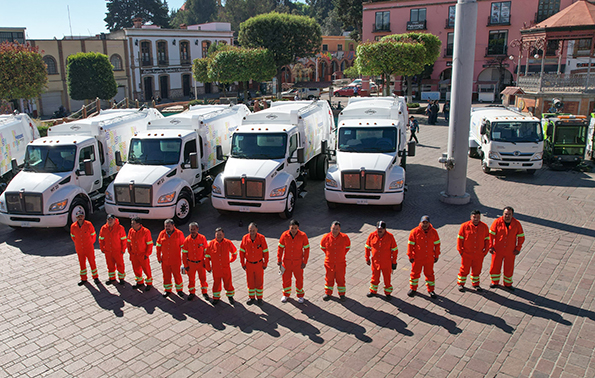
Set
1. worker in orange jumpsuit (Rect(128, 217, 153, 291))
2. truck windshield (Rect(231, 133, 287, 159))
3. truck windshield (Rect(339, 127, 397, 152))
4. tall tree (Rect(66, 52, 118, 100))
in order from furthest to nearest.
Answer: tall tree (Rect(66, 52, 118, 100))
truck windshield (Rect(339, 127, 397, 152))
truck windshield (Rect(231, 133, 287, 159))
worker in orange jumpsuit (Rect(128, 217, 153, 291))

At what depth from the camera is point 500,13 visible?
4381 centimetres

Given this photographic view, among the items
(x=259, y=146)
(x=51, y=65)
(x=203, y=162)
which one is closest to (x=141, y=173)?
(x=203, y=162)

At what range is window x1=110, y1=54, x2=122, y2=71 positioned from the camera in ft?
159

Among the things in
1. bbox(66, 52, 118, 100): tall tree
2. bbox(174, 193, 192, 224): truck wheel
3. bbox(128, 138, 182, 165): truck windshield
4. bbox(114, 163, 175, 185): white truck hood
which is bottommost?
bbox(174, 193, 192, 224): truck wheel

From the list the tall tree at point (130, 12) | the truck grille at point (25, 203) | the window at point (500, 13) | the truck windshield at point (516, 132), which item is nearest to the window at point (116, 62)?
the tall tree at point (130, 12)

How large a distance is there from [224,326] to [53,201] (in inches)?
272

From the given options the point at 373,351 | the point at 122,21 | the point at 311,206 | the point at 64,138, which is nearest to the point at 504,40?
the point at 311,206

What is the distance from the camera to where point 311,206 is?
14.6 m

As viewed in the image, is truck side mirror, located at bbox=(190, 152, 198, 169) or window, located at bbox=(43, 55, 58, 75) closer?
truck side mirror, located at bbox=(190, 152, 198, 169)

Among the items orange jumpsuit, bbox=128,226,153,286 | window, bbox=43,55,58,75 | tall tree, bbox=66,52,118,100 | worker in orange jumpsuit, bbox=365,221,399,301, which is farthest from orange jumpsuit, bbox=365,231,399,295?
window, bbox=43,55,58,75

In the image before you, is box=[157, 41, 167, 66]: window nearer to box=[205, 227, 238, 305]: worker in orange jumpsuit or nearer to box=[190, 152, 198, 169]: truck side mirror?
box=[190, 152, 198, 169]: truck side mirror

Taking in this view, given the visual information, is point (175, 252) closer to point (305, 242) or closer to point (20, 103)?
point (305, 242)

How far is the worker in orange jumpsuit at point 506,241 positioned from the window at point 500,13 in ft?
134

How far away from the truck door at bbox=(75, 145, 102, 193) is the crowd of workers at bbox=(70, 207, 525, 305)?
16.9 feet
